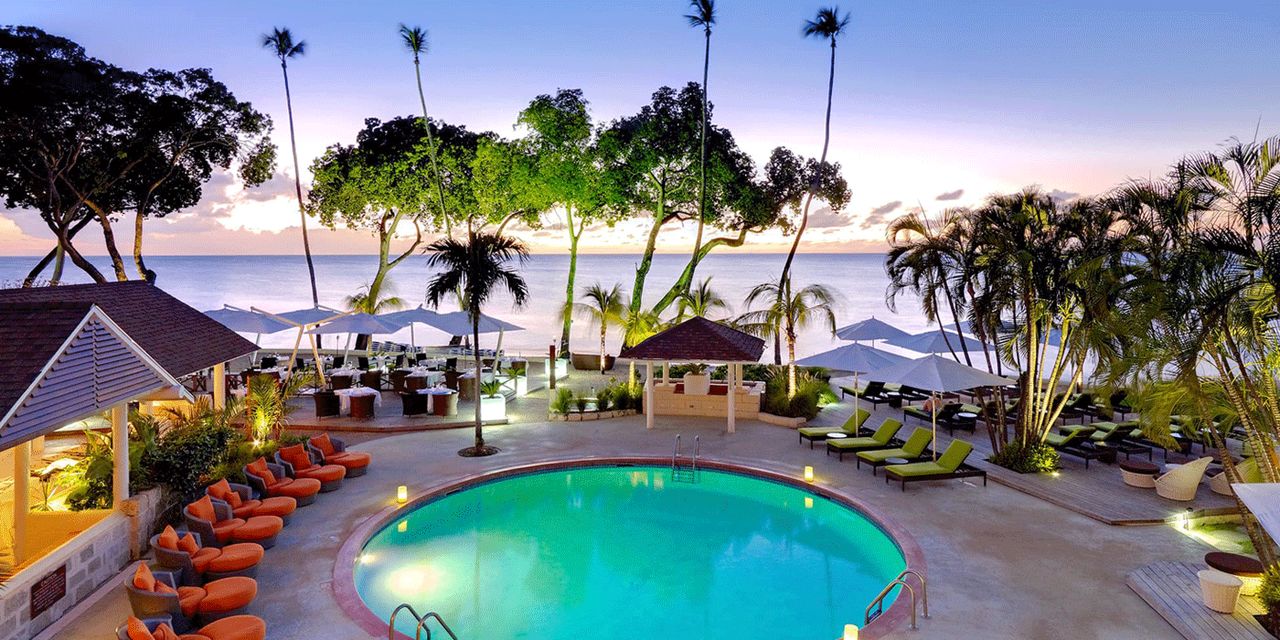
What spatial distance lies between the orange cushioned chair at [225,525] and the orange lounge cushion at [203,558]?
49cm

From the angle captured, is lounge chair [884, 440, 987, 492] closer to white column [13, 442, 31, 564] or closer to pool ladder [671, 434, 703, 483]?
pool ladder [671, 434, 703, 483]

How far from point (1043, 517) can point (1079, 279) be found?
164 inches

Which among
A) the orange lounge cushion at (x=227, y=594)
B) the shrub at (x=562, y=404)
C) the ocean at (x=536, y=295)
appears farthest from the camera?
the ocean at (x=536, y=295)

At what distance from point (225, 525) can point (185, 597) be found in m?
2.29

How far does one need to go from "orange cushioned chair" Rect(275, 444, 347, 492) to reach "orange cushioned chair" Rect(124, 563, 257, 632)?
419 centimetres

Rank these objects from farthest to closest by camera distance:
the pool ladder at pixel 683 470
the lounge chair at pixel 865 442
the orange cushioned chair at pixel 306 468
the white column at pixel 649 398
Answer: the white column at pixel 649 398, the lounge chair at pixel 865 442, the pool ladder at pixel 683 470, the orange cushioned chair at pixel 306 468

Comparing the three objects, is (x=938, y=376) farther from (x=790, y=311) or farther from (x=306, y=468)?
(x=306, y=468)

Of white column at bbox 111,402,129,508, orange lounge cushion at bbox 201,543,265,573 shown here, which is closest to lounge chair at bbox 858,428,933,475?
orange lounge cushion at bbox 201,543,265,573

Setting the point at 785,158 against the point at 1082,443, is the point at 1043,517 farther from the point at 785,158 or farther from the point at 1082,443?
the point at 785,158

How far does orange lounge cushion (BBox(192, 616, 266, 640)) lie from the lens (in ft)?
22.4

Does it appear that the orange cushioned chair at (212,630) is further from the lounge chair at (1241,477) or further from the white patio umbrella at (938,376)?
the white patio umbrella at (938,376)

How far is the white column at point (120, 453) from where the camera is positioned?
9.05 metres

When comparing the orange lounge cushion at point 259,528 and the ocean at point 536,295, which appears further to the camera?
the ocean at point 536,295

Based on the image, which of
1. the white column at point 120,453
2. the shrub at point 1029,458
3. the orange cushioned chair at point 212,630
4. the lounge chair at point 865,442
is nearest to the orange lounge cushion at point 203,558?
the orange cushioned chair at point 212,630
